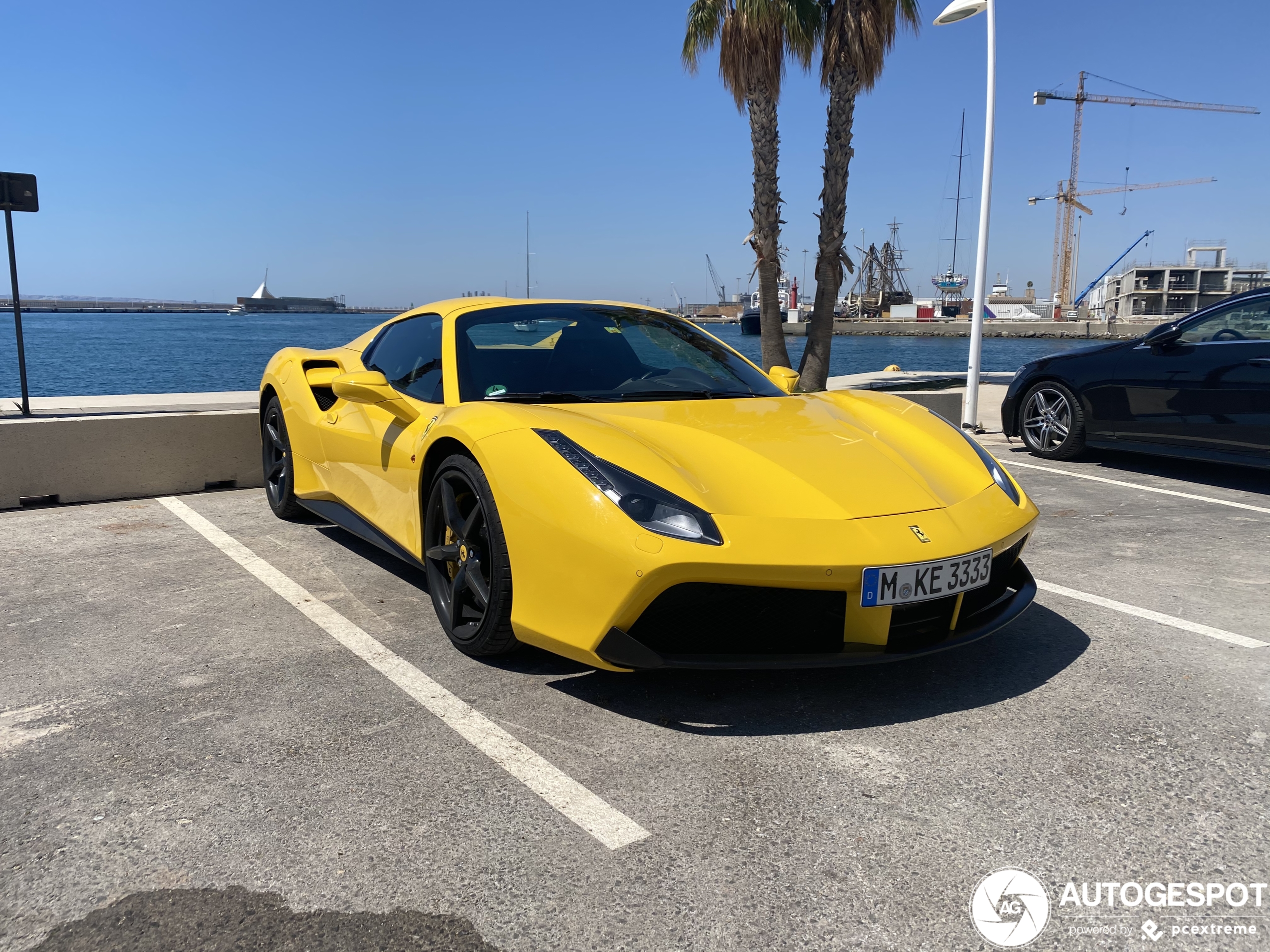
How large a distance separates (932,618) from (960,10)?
969cm

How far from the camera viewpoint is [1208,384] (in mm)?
6078

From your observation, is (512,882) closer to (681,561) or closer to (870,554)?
(681,561)

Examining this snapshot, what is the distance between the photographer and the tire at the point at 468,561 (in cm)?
275

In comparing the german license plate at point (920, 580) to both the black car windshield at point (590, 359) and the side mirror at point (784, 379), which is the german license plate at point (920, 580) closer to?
the black car windshield at point (590, 359)

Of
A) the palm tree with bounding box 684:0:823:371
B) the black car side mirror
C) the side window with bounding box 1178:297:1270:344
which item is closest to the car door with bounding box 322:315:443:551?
the black car side mirror

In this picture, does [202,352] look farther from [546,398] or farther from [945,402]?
[546,398]

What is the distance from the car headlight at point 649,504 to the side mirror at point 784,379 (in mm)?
1573

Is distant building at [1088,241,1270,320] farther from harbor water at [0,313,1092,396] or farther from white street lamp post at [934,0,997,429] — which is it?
white street lamp post at [934,0,997,429]

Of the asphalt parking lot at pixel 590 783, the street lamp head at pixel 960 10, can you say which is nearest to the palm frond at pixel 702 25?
the street lamp head at pixel 960 10

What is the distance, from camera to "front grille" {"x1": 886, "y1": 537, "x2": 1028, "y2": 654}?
250 cm

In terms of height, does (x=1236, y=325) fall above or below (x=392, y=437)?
above

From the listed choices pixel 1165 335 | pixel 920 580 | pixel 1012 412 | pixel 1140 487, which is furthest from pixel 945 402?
pixel 920 580

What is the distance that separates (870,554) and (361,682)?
1.63 meters

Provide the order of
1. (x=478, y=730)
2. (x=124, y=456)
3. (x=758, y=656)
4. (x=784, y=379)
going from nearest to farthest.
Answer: (x=758, y=656) < (x=478, y=730) < (x=784, y=379) < (x=124, y=456)
